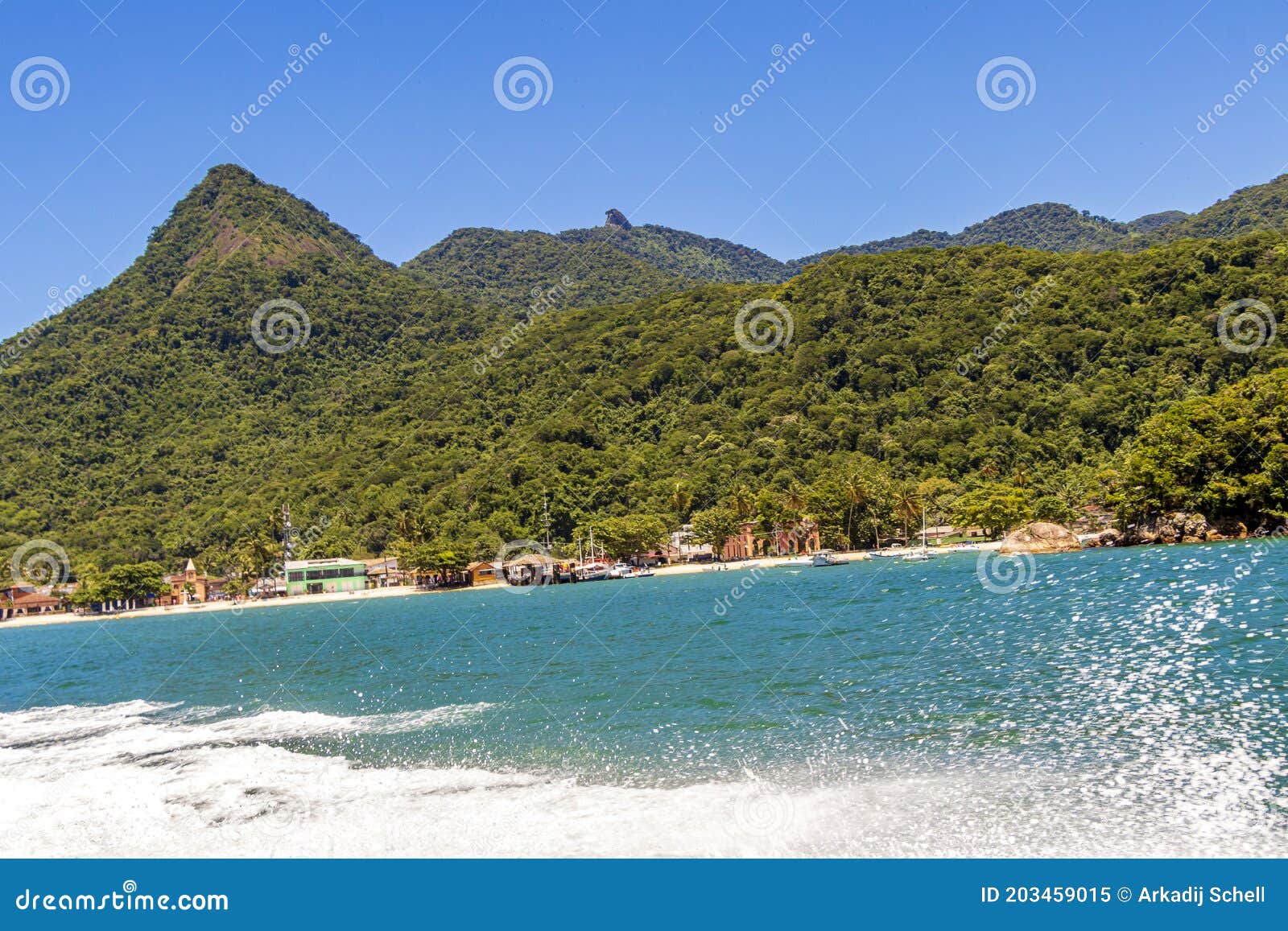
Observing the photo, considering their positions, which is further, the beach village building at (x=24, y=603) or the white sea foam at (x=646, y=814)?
the beach village building at (x=24, y=603)

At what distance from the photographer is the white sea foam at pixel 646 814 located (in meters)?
9.16

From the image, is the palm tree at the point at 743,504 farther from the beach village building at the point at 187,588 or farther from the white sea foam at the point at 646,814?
the white sea foam at the point at 646,814

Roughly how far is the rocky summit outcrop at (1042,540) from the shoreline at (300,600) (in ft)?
→ 45.6

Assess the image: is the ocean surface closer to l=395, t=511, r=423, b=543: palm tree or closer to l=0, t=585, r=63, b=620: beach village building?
l=395, t=511, r=423, b=543: palm tree

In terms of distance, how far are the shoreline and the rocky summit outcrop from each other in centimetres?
1390

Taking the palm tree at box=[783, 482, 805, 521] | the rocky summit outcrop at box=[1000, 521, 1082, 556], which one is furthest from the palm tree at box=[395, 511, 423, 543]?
the rocky summit outcrop at box=[1000, 521, 1082, 556]

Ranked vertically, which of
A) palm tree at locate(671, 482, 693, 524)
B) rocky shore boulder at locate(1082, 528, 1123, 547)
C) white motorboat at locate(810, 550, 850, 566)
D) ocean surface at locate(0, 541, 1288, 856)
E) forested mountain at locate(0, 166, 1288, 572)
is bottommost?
white motorboat at locate(810, 550, 850, 566)

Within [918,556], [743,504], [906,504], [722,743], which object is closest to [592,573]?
[743,504]

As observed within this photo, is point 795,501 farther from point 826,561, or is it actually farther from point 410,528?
point 410,528

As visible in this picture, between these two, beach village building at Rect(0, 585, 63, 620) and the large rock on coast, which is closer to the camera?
the large rock on coast

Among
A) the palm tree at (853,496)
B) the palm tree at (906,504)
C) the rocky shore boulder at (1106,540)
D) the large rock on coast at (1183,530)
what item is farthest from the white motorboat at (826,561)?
the large rock on coast at (1183,530)

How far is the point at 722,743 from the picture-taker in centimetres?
1416

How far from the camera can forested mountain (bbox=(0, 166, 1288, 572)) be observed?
343 feet

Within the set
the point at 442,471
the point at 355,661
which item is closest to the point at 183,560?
the point at 442,471
